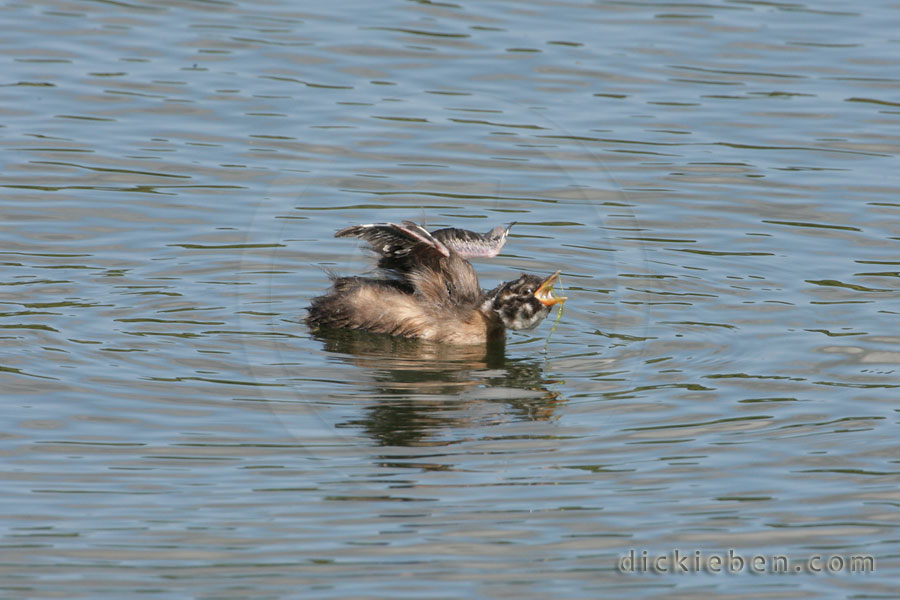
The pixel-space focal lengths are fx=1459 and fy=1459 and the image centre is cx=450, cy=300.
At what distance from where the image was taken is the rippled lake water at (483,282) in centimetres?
757

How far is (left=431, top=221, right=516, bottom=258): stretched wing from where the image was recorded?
37.0ft

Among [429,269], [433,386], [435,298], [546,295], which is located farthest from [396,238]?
[433,386]

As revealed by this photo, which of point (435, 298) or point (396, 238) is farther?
point (435, 298)

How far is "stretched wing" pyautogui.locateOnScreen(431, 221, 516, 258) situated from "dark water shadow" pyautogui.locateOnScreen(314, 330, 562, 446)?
29.1 inches

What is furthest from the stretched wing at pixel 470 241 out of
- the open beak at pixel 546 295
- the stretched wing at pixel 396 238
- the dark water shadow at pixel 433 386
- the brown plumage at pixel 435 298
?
the dark water shadow at pixel 433 386

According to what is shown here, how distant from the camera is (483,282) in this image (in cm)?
1275

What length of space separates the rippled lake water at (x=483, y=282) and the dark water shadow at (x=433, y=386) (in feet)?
0.11

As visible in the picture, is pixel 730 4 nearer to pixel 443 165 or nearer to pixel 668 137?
pixel 668 137

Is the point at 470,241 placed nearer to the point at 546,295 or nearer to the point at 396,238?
the point at 396,238

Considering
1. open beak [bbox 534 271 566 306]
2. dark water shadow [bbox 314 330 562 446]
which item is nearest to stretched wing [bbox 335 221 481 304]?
dark water shadow [bbox 314 330 562 446]

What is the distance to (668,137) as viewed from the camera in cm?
1584

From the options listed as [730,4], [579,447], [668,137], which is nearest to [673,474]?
[579,447]

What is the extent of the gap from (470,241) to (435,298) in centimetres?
55

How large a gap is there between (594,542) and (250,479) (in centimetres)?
200
